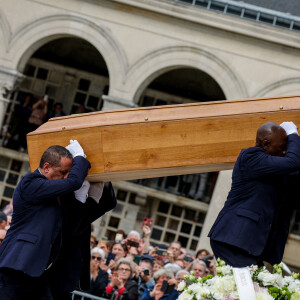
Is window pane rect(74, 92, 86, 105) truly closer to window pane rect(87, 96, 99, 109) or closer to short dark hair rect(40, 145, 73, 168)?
window pane rect(87, 96, 99, 109)

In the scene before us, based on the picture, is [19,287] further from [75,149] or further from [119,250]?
[119,250]

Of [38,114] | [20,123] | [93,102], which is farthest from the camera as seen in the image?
[93,102]

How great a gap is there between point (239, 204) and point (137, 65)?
41.2 feet

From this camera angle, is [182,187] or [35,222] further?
[182,187]

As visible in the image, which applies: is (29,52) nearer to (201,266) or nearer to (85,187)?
(201,266)

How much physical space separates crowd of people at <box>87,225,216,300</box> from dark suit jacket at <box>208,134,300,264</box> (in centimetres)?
341

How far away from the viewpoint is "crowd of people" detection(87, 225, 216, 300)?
420 inches

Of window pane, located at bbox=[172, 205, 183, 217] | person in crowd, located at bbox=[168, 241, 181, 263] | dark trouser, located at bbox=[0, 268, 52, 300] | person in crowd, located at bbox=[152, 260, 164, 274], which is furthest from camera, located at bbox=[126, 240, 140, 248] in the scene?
window pane, located at bbox=[172, 205, 183, 217]

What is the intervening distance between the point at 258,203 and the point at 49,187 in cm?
181

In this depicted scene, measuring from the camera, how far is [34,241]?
24.0 ft

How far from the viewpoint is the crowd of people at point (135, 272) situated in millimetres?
10673

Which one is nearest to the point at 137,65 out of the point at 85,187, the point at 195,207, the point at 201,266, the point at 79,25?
the point at 79,25

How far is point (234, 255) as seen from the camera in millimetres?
7090

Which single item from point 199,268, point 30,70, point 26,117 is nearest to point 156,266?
point 199,268
